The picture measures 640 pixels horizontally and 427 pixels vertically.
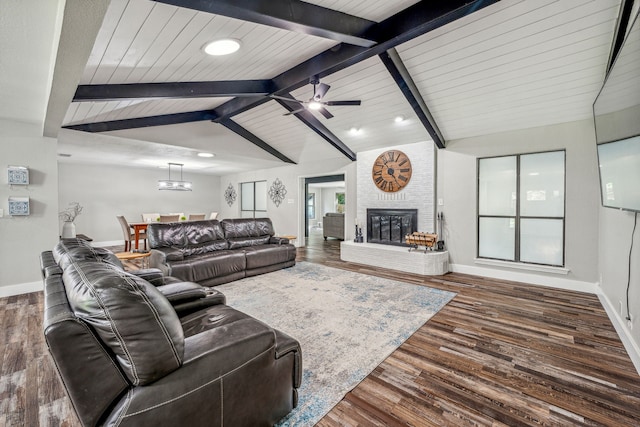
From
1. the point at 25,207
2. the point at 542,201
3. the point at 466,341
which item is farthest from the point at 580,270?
the point at 25,207

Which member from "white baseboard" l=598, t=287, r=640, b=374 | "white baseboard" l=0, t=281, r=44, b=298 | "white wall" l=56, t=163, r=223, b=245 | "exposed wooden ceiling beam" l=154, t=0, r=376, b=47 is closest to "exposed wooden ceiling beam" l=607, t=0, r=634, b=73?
"exposed wooden ceiling beam" l=154, t=0, r=376, b=47

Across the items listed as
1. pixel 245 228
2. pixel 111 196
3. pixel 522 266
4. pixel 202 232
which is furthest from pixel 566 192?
pixel 111 196

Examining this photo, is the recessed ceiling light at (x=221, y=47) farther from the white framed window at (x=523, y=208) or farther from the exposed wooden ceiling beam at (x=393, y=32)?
the white framed window at (x=523, y=208)

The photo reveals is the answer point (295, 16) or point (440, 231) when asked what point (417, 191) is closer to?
point (440, 231)

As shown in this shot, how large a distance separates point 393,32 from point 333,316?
2.98 m

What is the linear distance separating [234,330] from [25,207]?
14.6 feet

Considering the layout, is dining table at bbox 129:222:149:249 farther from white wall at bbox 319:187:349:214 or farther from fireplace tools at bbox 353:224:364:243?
white wall at bbox 319:187:349:214

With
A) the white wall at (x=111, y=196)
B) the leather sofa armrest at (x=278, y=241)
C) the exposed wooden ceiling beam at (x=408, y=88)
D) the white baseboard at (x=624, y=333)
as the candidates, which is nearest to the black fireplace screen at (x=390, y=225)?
the exposed wooden ceiling beam at (x=408, y=88)

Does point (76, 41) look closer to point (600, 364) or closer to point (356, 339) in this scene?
point (356, 339)

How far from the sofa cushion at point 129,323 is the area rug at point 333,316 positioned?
0.87 metres

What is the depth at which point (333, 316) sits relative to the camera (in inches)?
121

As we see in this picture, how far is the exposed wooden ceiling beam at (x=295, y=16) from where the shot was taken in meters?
2.00

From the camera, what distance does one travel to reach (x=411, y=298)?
12.0 feet

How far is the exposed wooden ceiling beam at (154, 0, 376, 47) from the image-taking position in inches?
78.7
